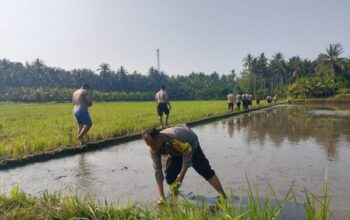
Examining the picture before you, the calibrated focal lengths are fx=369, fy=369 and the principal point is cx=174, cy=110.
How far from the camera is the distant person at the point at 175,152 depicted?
434 cm

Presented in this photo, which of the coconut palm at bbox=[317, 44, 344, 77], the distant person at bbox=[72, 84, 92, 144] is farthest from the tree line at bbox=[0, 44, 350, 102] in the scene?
the distant person at bbox=[72, 84, 92, 144]

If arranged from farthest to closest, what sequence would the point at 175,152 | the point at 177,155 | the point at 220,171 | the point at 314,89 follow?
the point at 314,89, the point at 220,171, the point at 177,155, the point at 175,152

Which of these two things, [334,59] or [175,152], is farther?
[334,59]

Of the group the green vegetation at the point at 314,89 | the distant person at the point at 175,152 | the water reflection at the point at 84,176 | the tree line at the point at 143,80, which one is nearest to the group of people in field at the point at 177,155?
the distant person at the point at 175,152

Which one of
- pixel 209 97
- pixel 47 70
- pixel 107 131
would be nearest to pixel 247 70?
pixel 209 97

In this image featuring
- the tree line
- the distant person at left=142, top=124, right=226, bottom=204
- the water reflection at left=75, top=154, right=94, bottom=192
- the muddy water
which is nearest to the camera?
the distant person at left=142, top=124, right=226, bottom=204

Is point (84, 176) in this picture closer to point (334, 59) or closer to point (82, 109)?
point (82, 109)

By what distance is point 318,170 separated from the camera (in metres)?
6.68

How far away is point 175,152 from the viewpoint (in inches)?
182

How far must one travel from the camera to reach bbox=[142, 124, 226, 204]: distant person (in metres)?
4.34

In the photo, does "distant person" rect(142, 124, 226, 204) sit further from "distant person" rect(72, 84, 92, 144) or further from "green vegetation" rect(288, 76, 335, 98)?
"green vegetation" rect(288, 76, 335, 98)

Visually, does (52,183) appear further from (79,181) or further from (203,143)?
(203,143)

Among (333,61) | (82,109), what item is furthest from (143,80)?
(82,109)

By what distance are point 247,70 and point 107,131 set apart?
79.3 meters
